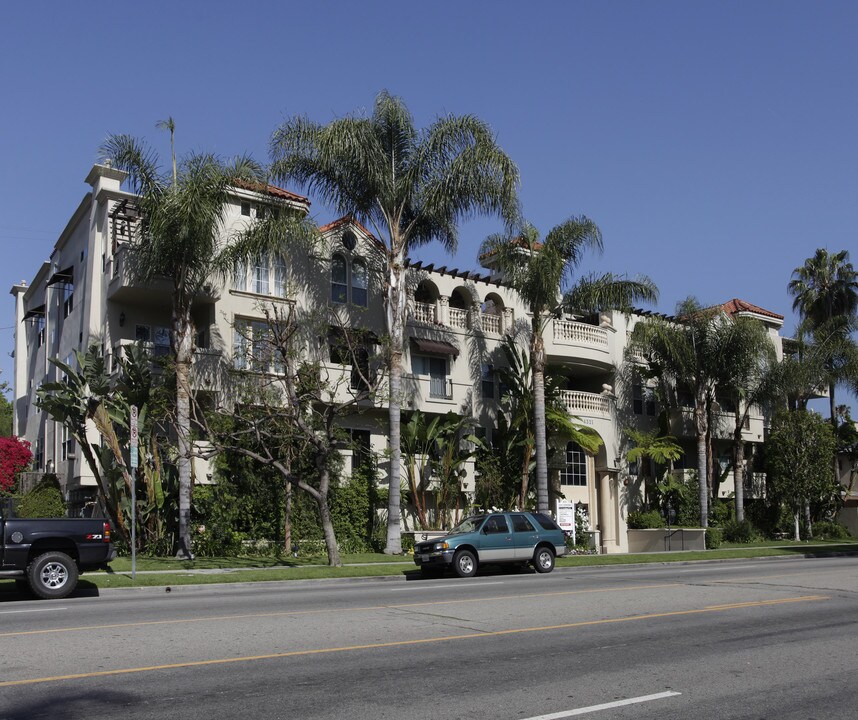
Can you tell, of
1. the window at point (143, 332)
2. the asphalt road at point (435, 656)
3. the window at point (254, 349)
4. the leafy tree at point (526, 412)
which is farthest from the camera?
the leafy tree at point (526, 412)

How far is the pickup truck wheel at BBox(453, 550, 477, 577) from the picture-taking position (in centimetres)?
2212

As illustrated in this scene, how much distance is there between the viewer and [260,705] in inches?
286

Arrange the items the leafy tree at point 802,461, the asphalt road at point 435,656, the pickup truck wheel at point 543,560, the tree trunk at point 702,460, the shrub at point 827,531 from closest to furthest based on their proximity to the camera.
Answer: the asphalt road at point 435,656
the pickup truck wheel at point 543,560
the tree trunk at point 702,460
the leafy tree at point 802,461
the shrub at point 827,531

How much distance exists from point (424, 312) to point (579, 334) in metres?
7.32

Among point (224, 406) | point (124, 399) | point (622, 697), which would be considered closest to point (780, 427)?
point (224, 406)

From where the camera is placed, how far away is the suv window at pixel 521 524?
23.5 meters

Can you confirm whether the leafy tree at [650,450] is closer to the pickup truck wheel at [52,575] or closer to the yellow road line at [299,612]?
the yellow road line at [299,612]

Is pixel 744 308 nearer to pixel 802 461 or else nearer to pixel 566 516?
pixel 802 461

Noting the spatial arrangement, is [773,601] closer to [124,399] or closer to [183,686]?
[183,686]

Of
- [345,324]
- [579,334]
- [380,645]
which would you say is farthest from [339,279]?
[380,645]

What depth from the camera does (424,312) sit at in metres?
36.1

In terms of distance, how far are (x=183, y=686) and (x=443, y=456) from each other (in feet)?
87.3

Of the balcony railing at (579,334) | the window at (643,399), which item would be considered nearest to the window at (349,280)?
the balcony railing at (579,334)

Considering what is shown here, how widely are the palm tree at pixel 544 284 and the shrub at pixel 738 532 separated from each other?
12.3m
